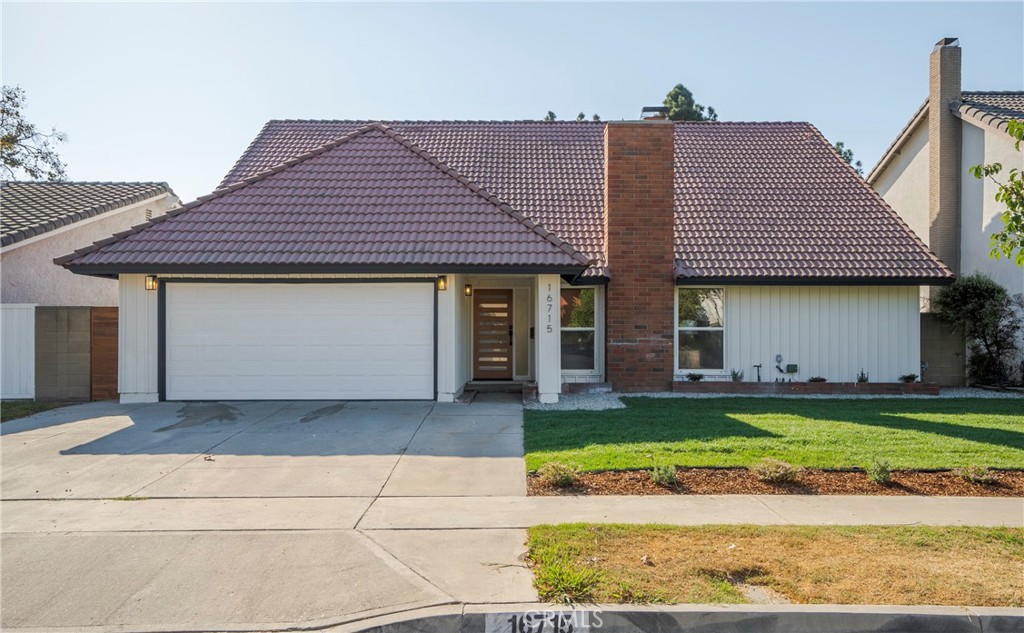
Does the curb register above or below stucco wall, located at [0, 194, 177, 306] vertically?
below

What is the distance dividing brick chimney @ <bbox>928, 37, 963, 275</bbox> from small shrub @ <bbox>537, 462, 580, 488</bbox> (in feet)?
49.4

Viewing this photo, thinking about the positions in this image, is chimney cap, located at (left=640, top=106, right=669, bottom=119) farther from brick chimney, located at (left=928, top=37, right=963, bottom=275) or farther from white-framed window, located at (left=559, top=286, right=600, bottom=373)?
brick chimney, located at (left=928, top=37, right=963, bottom=275)

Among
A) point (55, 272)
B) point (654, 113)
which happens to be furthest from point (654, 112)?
point (55, 272)

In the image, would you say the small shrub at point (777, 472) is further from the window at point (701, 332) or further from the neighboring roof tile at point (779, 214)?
the window at point (701, 332)

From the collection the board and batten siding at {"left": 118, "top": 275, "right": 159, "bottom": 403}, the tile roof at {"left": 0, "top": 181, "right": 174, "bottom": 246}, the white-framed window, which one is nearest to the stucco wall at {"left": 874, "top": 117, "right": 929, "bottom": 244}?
the white-framed window

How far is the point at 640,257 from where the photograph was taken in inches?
539

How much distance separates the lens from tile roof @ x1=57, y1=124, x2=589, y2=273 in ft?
37.6

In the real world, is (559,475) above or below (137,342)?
below

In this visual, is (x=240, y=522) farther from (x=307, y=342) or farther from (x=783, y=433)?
(x=783, y=433)

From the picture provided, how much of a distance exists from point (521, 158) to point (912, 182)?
11.9m

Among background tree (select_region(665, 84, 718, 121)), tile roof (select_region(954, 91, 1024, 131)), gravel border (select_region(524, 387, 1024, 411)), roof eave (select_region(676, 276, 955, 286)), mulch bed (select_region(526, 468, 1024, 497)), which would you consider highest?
background tree (select_region(665, 84, 718, 121))

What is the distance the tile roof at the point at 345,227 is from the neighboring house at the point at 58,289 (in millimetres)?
2307

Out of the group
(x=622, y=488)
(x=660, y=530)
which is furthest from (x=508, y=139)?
(x=660, y=530)

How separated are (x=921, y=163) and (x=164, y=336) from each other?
20.4 metres
